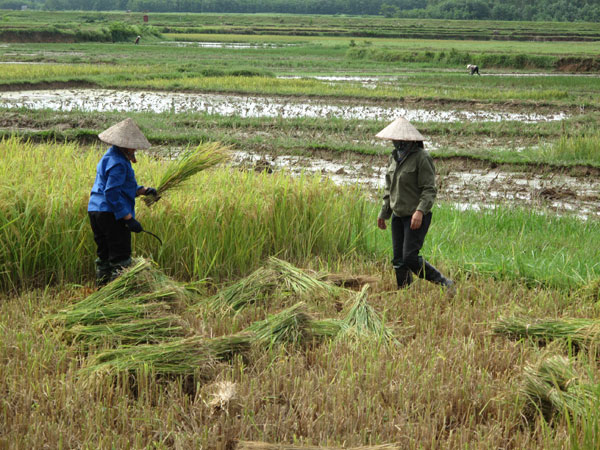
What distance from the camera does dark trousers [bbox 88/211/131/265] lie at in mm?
3750

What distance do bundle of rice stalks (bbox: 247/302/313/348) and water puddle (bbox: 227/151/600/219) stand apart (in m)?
3.43

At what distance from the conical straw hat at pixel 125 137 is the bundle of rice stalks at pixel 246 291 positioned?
100cm

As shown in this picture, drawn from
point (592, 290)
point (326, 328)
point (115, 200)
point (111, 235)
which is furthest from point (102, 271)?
point (592, 290)

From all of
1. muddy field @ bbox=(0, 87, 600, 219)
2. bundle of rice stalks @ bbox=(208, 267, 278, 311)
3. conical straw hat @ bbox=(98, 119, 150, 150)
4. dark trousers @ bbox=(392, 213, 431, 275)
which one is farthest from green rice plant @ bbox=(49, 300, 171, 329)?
muddy field @ bbox=(0, 87, 600, 219)

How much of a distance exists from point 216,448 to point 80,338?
121cm

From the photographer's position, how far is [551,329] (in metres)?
3.36

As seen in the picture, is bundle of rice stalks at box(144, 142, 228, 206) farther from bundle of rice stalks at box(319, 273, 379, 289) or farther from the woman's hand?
the woman's hand

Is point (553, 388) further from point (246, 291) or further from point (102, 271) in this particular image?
point (102, 271)

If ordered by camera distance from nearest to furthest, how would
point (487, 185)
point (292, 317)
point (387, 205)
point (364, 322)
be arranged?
point (292, 317), point (364, 322), point (387, 205), point (487, 185)

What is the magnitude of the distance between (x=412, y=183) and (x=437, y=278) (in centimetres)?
65

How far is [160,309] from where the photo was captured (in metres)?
3.43

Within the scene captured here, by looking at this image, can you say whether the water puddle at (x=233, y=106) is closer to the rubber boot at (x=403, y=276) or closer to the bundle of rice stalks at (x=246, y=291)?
the rubber boot at (x=403, y=276)

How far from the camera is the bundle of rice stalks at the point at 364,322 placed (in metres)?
3.28

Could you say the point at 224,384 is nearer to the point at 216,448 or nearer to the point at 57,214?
the point at 216,448
